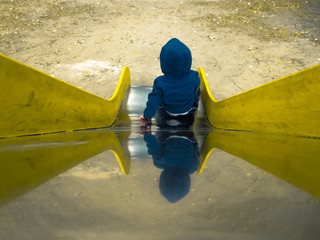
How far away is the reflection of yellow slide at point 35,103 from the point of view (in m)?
0.98

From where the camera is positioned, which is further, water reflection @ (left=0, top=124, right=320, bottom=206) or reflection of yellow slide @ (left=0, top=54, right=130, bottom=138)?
reflection of yellow slide @ (left=0, top=54, right=130, bottom=138)

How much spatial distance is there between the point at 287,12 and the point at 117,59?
366 cm

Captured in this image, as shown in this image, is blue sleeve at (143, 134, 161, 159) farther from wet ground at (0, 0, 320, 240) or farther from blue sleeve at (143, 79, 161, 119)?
blue sleeve at (143, 79, 161, 119)

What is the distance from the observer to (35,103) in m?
1.11

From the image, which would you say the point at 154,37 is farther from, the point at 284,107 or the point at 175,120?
the point at 284,107

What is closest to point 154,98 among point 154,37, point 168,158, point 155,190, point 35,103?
point 35,103

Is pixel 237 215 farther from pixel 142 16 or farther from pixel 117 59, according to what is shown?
pixel 142 16

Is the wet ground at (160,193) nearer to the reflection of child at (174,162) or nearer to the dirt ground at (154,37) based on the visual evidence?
the reflection of child at (174,162)

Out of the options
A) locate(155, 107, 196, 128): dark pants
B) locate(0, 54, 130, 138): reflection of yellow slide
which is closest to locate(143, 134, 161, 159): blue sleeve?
locate(0, 54, 130, 138): reflection of yellow slide

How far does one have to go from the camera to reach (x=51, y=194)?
0.53 m

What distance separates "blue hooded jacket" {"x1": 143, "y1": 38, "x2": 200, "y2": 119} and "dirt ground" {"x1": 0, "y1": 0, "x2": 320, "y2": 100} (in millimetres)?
1433

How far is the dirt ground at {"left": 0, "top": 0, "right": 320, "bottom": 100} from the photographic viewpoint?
361 cm

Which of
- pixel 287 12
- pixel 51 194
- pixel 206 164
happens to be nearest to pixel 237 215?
pixel 206 164

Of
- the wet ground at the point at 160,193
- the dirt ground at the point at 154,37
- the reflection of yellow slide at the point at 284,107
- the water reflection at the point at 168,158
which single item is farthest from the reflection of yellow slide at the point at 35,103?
the dirt ground at the point at 154,37
